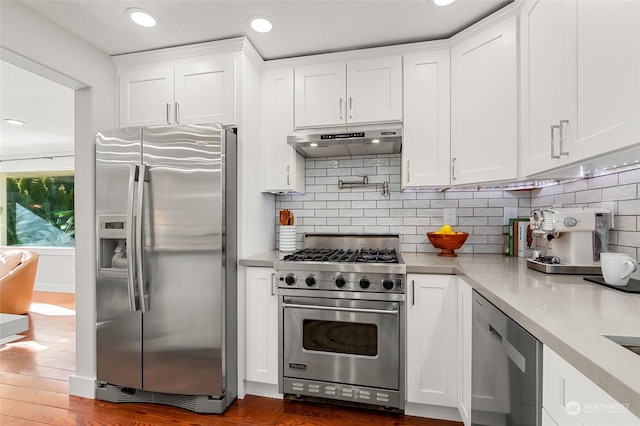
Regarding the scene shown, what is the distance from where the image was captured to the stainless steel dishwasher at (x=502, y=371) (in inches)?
36.5

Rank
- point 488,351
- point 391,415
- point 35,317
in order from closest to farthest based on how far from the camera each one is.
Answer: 1. point 488,351
2. point 391,415
3. point 35,317

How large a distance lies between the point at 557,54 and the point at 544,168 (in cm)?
A: 51

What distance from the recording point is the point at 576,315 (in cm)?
92

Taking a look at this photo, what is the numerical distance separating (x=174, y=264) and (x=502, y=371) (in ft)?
6.15

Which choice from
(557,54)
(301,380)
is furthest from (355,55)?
(301,380)

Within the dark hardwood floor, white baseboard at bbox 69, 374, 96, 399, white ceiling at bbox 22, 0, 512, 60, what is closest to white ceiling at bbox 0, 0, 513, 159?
white ceiling at bbox 22, 0, 512, 60

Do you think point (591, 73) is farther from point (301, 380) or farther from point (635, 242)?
point (301, 380)

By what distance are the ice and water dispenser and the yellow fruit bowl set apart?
7.17 feet

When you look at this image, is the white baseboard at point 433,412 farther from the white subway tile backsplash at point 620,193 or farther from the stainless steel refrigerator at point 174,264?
the white subway tile backsplash at point 620,193

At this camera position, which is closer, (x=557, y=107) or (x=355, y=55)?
(x=557, y=107)

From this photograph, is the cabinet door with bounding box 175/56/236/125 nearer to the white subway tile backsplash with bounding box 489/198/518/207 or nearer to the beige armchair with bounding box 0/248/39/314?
the white subway tile backsplash with bounding box 489/198/518/207

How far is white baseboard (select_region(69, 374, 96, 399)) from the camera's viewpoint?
88.0 inches

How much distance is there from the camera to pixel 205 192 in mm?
2025

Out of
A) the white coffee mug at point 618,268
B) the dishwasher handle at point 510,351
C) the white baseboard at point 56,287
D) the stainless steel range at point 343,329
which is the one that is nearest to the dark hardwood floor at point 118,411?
the stainless steel range at point 343,329
